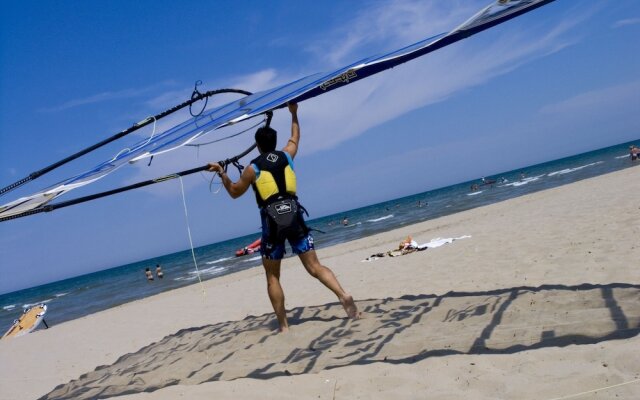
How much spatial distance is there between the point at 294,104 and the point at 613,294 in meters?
3.22

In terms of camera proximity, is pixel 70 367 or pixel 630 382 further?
pixel 70 367

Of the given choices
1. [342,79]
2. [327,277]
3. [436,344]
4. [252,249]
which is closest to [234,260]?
[252,249]

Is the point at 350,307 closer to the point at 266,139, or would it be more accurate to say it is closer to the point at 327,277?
the point at 327,277

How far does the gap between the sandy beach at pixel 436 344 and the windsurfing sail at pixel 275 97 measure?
1.82 meters

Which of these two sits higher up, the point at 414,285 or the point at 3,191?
the point at 3,191

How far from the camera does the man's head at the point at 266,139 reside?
4652 millimetres

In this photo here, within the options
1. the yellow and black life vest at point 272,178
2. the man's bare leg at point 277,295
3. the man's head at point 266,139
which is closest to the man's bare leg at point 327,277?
the man's bare leg at point 277,295

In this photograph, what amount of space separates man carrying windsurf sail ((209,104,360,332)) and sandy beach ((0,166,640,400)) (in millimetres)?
479

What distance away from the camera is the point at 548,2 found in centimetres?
329

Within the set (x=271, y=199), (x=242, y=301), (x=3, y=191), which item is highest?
(x=3, y=191)

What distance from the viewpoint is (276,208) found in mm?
4457

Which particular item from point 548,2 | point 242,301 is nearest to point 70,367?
point 242,301

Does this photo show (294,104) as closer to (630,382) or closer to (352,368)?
(352,368)

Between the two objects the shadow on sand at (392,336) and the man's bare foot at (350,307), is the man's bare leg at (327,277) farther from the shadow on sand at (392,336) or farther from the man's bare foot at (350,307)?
the shadow on sand at (392,336)
